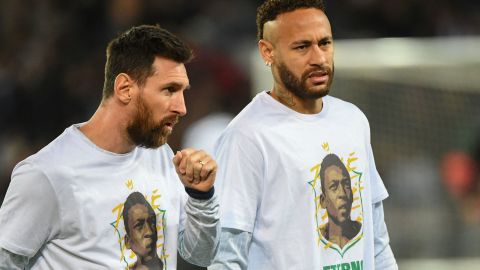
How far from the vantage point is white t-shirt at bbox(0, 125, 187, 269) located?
3238mm

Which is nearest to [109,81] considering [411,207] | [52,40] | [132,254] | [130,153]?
[130,153]

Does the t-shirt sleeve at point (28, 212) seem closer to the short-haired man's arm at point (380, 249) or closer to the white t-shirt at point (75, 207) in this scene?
the white t-shirt at point (75, 207)

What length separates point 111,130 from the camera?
345 cm

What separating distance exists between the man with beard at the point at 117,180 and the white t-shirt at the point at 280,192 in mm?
212

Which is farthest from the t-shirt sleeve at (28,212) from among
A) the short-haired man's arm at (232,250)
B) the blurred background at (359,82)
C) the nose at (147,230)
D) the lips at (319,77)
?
the blurred background at (359,82)

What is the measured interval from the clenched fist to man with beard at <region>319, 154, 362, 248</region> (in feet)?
1.96

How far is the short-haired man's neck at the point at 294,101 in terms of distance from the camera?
3.88 meters

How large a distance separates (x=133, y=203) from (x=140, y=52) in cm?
51

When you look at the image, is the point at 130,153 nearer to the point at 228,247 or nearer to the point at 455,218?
the point at 228,247

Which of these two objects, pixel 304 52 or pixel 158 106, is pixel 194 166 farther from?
pixel 304 52

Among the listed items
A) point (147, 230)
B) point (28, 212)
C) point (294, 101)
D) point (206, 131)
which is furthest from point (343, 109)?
point (206, 131)

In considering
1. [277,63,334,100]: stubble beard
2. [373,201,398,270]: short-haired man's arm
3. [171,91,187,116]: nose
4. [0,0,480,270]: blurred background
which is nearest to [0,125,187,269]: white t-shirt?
[171,91,187,116]: nose

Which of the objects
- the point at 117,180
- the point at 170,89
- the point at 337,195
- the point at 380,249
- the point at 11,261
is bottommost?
the point at 380,249

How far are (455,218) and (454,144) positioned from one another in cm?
47
